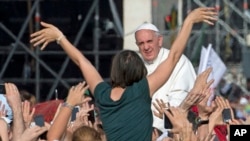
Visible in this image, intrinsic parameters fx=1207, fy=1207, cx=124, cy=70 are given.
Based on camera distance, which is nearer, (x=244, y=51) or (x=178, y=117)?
(x=178, y=117)

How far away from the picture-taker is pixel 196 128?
765cm

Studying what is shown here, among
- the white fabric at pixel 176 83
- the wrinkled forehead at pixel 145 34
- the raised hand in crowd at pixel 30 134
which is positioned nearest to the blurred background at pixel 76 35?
the white fabric at pixel 176 83

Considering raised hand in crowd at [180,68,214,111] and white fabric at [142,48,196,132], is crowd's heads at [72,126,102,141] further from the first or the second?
white fabric at [142,48,196,132]

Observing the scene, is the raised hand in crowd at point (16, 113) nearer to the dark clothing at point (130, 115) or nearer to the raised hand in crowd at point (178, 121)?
the dark clothing at point (130, 115)

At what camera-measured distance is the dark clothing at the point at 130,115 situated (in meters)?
6.91

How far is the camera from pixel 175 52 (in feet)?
24.0

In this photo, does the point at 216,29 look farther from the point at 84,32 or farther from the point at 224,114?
the point at 224,114

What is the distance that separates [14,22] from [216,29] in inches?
109

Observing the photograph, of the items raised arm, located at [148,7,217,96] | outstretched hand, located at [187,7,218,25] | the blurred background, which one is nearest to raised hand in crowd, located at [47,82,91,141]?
raised arm, located at [148,7,217,96]

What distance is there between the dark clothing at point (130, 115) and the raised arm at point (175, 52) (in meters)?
0.08

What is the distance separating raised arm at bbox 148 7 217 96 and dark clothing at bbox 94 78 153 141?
8cm

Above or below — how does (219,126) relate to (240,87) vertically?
above

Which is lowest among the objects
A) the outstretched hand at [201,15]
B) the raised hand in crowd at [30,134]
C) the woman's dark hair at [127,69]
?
the raised hand in crowd at [30,134]

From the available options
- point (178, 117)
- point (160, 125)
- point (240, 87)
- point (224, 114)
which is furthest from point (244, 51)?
point (178, 117)
